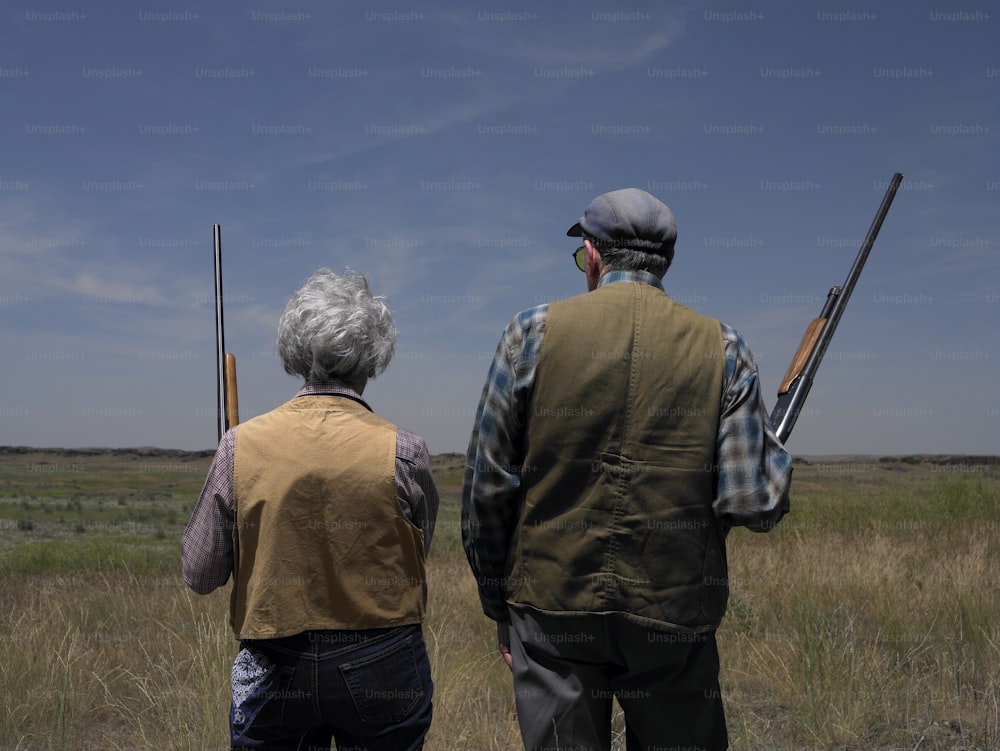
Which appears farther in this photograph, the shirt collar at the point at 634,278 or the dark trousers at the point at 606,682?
the shirt collar at the point at 634,278

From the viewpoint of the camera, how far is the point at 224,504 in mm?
1931

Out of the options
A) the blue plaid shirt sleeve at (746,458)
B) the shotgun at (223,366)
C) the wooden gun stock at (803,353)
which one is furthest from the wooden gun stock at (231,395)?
the wooden gun stock at (803,353)

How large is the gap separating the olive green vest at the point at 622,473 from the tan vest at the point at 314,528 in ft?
1.13

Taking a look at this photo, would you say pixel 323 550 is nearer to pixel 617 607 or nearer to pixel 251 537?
pixel 251 537

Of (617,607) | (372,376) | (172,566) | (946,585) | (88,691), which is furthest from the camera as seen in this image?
(172,566)

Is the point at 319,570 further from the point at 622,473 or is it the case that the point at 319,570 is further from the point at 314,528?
the point at 622,473

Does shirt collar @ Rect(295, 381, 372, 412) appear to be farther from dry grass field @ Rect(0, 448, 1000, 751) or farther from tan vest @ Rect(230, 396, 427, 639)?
dry grass field @ Rect(0, 448, 1000, 751)

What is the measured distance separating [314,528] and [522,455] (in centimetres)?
53

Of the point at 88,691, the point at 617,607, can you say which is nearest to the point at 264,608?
the point at 617,607

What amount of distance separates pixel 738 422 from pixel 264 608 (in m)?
1.22

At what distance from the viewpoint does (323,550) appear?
1.90 m

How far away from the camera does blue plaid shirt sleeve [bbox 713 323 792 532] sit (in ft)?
6.18

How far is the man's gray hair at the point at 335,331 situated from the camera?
6.58 ft

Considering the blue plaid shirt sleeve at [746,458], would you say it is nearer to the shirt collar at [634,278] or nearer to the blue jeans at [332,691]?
the shirt collar at [634,278]
